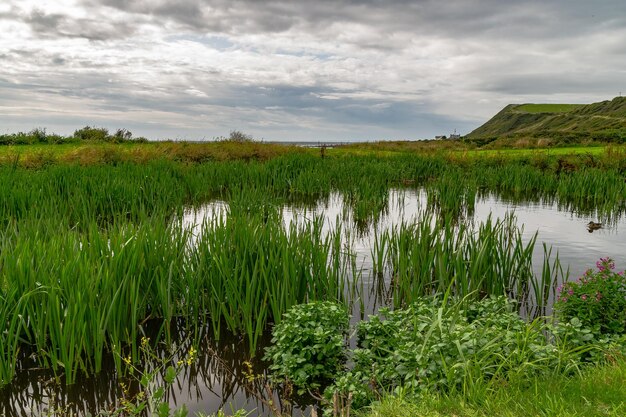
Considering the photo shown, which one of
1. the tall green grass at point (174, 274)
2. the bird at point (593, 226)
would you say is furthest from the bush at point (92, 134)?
the bird at point (593, 226)

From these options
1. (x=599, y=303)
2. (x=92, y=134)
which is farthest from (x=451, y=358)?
(x=92, y=134)

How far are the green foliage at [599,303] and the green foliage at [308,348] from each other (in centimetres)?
246

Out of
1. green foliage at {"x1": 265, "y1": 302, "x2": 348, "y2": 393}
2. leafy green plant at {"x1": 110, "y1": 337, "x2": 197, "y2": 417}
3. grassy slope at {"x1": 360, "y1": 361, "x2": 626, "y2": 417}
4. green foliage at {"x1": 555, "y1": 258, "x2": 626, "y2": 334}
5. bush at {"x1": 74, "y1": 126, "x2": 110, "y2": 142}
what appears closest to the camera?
leafy green plant at {"x1": 110, "y1": 337, "x2": 197, "y2": 417}

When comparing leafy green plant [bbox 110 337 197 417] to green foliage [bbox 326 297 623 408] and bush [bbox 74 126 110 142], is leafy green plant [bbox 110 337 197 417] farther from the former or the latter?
bush [bbox 74 126 110 142]

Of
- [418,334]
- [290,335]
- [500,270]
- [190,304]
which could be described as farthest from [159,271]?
[500,270]

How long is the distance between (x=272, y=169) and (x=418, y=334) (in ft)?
49.8

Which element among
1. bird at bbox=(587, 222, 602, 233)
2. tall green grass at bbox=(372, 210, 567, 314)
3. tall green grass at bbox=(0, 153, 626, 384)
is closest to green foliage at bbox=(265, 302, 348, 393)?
tall green grass at bbox=(0, 153, 626, 384)

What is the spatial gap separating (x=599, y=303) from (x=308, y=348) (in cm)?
312

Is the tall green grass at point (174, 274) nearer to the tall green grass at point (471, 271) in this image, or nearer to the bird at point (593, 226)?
Answer: the tall green grass at point (471, 271)

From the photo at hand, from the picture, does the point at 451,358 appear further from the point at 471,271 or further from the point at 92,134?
the point at 92,134

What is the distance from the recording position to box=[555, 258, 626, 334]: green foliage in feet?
16.3

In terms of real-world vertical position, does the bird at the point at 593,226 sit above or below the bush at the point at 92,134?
below

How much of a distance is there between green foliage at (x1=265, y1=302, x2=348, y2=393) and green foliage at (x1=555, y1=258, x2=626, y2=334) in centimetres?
246

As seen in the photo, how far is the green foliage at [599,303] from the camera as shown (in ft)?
16.3
